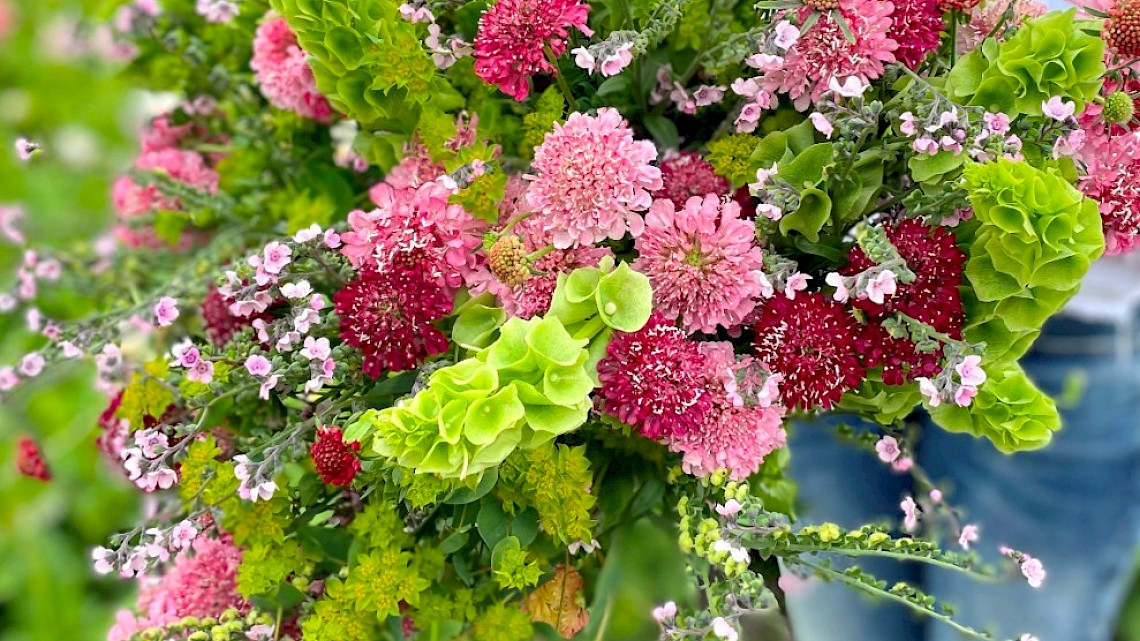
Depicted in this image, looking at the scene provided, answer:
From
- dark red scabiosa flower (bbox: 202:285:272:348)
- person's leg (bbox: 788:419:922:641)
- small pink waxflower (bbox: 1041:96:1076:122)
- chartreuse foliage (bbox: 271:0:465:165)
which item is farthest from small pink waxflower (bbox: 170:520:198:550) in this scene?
person's leg (bbox: 788:419:922:641)

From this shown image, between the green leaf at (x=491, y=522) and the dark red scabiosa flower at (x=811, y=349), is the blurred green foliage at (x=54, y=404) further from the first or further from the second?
the dark red scabiosa flower at (x=811, y=349)

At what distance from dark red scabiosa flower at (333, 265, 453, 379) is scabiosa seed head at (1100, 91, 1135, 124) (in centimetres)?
31

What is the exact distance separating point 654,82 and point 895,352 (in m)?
0.20

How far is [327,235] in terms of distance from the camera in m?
0.41

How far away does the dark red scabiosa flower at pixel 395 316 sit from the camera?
383 millimetres

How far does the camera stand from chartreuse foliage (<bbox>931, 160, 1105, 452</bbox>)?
0.33m

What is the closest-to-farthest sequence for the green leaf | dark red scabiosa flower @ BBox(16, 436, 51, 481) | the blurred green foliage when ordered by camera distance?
1. the green leaf
2. dark red scabiosa flower @ BBox(16, 436, 51, 481)
3. the blurred green foliage

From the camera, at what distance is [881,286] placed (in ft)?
1.12

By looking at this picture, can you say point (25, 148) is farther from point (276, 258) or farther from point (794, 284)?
point (794, 284)

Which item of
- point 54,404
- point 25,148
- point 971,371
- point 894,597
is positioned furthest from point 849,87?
point 54,404

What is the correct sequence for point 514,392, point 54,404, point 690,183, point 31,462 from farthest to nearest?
point 54,404 < point 31,462 < point 690,183 < point 514,392

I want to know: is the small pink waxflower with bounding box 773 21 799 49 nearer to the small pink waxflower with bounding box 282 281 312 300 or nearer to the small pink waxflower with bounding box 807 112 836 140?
the small pink waxflower with bounding box 807 112 836 140

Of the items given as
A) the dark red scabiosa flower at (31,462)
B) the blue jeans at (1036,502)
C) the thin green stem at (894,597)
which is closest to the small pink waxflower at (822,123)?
the thin green stem at (894,597)

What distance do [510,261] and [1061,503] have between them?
66 centimetres
